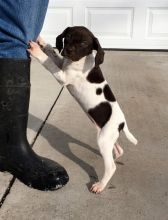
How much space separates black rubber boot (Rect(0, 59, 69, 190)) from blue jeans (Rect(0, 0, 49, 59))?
0.22 feet

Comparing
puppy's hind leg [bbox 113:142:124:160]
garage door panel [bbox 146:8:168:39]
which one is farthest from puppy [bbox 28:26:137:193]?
garage door panel [bbox 146:8:168:39]

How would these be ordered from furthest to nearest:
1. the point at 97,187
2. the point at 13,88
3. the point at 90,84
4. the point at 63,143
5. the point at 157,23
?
the point at 157,23
the point at 63,143
the point at 90,84
the point at 97,187
the point at 13,88

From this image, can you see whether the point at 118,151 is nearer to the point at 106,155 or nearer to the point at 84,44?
the point at 106,155

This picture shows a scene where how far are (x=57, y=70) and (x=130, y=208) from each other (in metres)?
1.01

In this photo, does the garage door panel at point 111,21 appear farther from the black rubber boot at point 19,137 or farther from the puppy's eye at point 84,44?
the black rubber boot at point 19,137

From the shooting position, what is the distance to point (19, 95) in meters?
2.62

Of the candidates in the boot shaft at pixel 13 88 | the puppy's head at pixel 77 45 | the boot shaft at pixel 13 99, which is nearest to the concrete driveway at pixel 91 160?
the boot shaft at pixel 13 99

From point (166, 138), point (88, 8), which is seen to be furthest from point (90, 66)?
point (88, 8)

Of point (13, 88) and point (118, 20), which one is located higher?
point (13, 88)

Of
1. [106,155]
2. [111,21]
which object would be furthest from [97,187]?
[111,21]

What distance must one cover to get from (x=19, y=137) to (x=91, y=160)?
2.15 feet

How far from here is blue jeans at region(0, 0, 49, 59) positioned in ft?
7.75

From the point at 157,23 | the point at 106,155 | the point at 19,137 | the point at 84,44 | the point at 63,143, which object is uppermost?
the point at 84,44

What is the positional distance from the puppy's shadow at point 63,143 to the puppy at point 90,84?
253 millimetres
